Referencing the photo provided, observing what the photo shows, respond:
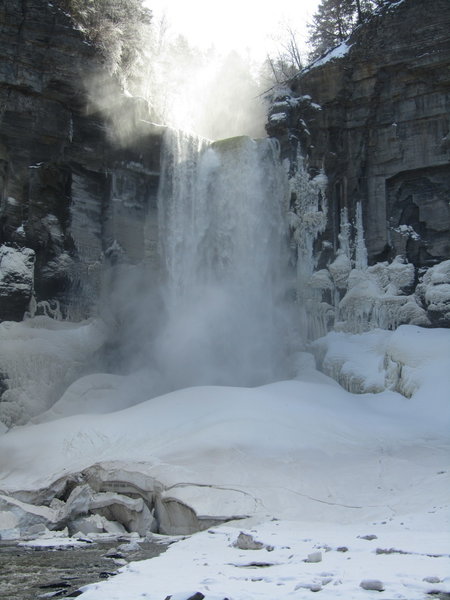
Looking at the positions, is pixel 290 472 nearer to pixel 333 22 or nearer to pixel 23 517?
pixel 23 517

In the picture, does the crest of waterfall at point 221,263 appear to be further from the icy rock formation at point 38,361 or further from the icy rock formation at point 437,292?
the icy rock formation at point 437,292

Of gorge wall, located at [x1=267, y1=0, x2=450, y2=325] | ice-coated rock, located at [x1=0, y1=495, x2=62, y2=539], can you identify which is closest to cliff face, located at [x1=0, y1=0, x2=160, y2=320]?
gorge wall, located at [x1=267, y1=0, x2=450, y2=325]

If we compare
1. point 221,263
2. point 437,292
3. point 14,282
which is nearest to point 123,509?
point 14,282

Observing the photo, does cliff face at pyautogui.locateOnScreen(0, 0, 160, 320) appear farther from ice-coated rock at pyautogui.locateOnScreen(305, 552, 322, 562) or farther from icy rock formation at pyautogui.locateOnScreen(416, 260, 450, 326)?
ice-coated rock at pyautogui.locateOnScreen(305, 552, 322, 562)

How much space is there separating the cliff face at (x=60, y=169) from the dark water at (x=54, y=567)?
13.3 m

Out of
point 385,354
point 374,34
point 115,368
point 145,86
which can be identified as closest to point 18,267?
point 115,368

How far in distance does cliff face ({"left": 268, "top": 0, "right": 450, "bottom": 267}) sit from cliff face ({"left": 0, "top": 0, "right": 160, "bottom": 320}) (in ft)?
21.3

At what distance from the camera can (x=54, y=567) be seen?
30.2 feet

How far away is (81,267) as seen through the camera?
24609 millimetres

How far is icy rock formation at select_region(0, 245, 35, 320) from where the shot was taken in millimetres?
22531

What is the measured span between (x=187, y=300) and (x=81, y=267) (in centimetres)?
417

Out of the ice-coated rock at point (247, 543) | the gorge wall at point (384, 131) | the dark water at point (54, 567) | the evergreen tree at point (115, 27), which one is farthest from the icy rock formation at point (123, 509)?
the evergreen tree at point (115, 27)

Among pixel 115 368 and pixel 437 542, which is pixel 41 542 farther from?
pixel 115 368

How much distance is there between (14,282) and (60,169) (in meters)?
4.58
